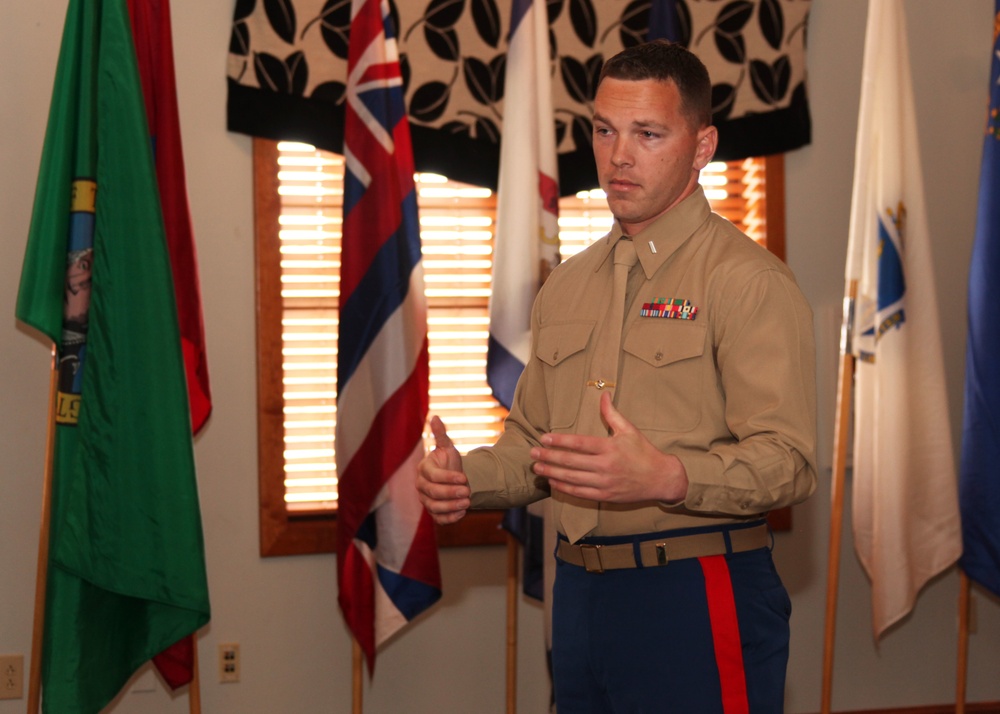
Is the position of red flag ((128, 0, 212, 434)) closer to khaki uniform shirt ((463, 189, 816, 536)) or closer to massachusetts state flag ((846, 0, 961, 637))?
khaki uniform shirt ((463, 189, 816, 536))

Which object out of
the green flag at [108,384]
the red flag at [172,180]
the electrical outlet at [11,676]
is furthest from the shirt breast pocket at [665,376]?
the electrical outlet at [11,676]

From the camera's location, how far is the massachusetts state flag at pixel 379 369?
2.79m

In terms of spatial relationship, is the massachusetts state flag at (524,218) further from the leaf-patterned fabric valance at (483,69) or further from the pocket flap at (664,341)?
the pocket flap at (664,341)

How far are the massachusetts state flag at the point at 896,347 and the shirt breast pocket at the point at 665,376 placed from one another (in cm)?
149

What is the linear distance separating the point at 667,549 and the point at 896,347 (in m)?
1.61

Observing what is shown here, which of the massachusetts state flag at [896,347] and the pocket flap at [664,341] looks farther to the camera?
the massachusetts state flag at [896,347]

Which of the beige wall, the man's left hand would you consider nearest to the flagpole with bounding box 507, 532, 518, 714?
the beige wall

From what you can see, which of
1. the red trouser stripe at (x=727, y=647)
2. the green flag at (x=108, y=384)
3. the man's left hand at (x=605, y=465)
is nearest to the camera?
the man's left hand at (x=605, y=465)

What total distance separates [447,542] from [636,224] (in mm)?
1700

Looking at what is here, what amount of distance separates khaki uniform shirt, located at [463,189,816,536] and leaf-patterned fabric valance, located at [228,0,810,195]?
55.1 inches

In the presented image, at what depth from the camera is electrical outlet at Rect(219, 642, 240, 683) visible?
10.2 ft

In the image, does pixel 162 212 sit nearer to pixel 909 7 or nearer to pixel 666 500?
pixel 666 500

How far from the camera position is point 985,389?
2.97m

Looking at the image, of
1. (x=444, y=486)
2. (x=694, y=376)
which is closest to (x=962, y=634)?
(x=694, y=376)
